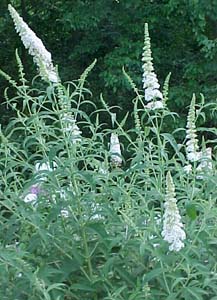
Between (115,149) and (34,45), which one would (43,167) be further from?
(34,45)

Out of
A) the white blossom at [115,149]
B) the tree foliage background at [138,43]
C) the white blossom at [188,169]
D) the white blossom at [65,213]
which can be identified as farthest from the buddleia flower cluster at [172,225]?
the tree foliage background at [138,43]

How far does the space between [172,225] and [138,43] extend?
477 cm

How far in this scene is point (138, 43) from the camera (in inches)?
263

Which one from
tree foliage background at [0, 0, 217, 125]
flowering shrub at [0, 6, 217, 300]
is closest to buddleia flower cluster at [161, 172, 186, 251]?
flowering shrub at [0, 6, 217, 300]

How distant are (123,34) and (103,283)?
487 cm

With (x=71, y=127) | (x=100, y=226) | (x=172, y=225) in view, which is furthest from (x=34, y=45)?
(x=172, y=225)

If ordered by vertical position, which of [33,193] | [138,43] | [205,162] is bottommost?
[138,43]

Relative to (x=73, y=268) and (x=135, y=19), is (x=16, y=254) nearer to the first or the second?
(x=73, y=268)

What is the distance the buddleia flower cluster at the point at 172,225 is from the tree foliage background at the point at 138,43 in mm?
4441

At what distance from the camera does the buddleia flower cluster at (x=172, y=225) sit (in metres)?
2.04

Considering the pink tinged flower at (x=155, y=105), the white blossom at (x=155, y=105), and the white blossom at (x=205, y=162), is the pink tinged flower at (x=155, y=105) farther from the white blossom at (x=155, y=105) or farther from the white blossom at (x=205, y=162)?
the white blossom at (x=205, y=162)

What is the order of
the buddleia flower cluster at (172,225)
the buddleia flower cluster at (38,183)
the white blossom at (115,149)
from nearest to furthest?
the buddleia flower cluster at (172,225), the buddleia flower cluster at (38,183), the white blossom at (115,149)

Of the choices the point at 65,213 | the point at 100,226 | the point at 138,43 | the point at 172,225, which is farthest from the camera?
the point at 138,43

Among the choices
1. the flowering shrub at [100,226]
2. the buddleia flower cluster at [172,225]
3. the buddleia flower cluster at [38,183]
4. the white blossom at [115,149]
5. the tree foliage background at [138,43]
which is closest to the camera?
the buddleia flower cluster at [172,225]
